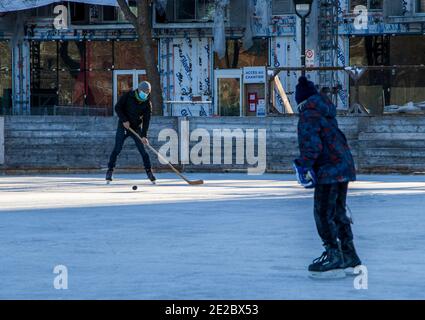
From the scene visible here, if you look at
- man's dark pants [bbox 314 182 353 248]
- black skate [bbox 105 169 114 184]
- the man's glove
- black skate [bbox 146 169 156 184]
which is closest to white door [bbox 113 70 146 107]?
black skate [bbox 105 169 114 184]

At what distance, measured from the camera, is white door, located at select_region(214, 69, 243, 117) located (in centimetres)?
4269

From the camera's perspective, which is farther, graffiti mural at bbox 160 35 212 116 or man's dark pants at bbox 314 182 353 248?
graffiti mural at bbox 160 35 212 116

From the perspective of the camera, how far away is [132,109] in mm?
22391

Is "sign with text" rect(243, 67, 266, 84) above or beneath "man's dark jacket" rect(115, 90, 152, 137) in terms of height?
above

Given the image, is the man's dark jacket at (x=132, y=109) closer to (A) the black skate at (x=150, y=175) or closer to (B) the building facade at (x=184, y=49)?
(A) the black skate at (x=150, y=175)

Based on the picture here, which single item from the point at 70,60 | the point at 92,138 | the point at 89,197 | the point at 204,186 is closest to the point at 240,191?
the point at 204,186

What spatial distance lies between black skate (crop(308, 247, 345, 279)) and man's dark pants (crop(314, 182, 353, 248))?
79 mm

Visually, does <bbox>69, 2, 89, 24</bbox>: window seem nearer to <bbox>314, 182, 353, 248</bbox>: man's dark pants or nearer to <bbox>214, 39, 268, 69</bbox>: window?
<bbox>214, 39, 268, 69</bbox>: window

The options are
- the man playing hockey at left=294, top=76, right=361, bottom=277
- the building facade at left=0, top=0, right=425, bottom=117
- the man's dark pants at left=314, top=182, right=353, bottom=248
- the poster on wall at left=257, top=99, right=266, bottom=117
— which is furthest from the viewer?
the building facade at left=0, top=0, right=425, bottom=117

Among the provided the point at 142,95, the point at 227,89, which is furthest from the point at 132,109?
the point at 227,89

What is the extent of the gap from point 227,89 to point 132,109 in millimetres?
20749

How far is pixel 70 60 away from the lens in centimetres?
4525

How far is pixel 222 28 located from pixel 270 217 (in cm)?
2655

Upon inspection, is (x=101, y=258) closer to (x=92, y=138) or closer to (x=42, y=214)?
(x=42, y=214)
